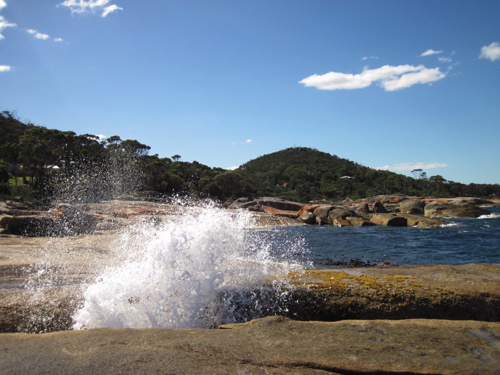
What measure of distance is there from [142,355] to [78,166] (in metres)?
48.7

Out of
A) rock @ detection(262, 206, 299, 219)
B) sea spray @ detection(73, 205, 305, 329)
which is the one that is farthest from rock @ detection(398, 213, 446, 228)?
sea spray @ detection(73, 205, 305, 329)

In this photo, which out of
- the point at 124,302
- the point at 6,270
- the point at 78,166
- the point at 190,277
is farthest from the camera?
the point at 78,166

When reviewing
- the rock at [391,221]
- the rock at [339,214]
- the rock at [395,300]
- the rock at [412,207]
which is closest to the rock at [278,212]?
the rock at [339,214]

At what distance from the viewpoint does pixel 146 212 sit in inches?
1320

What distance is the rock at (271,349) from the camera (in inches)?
125

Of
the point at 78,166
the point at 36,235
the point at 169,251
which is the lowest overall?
the point at 36,235

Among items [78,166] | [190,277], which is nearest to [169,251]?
[190,277]

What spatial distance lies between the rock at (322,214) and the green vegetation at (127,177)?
76.1 feet

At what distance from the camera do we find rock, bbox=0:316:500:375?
3172 mm

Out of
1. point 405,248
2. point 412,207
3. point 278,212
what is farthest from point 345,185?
point 405,248

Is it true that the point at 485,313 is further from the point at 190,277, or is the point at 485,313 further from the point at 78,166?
the point at 78,166

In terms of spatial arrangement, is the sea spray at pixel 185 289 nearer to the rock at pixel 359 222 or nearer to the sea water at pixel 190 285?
the sea water at pixel 190 285

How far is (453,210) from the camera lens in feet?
147

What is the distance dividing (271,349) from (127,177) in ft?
183
